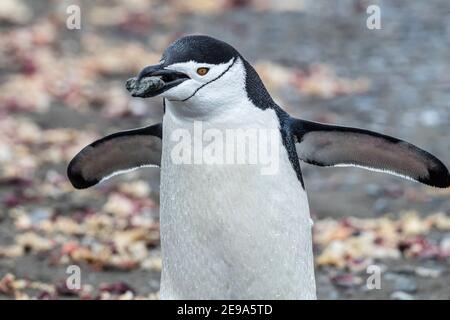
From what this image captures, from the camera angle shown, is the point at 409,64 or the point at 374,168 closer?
the point at 374,168

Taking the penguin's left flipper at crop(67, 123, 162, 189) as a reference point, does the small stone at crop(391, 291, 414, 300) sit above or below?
below

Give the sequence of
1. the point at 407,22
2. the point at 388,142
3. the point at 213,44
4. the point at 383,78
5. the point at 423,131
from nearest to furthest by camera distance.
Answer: the point at 213,44 → the point at 388,142 → the point at 423,131 → the point at 383,78 → the point at 407,22

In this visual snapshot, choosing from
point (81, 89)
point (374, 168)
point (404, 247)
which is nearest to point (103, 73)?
point (81, 89)

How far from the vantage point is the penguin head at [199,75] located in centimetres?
240

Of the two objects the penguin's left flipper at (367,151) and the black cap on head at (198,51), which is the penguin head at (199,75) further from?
the penguin's left flipper at (367,151)

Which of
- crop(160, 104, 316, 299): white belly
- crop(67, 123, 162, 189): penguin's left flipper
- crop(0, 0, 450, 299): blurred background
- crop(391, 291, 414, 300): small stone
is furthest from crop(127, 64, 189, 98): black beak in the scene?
crop(391, 291, 414, 300): small stone

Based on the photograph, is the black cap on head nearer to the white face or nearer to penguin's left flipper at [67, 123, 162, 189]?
the white face

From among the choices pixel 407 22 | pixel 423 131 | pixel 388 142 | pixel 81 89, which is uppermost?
pixel 407 22

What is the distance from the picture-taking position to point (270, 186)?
2.62 m

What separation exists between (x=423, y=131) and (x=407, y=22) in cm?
287

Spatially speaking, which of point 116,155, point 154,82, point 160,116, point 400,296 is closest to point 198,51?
point 154,82

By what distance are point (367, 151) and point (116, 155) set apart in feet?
2.56

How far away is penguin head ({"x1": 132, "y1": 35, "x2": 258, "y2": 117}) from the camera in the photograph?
7.89 ft

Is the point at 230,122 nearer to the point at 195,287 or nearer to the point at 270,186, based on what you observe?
the point at 270,186
